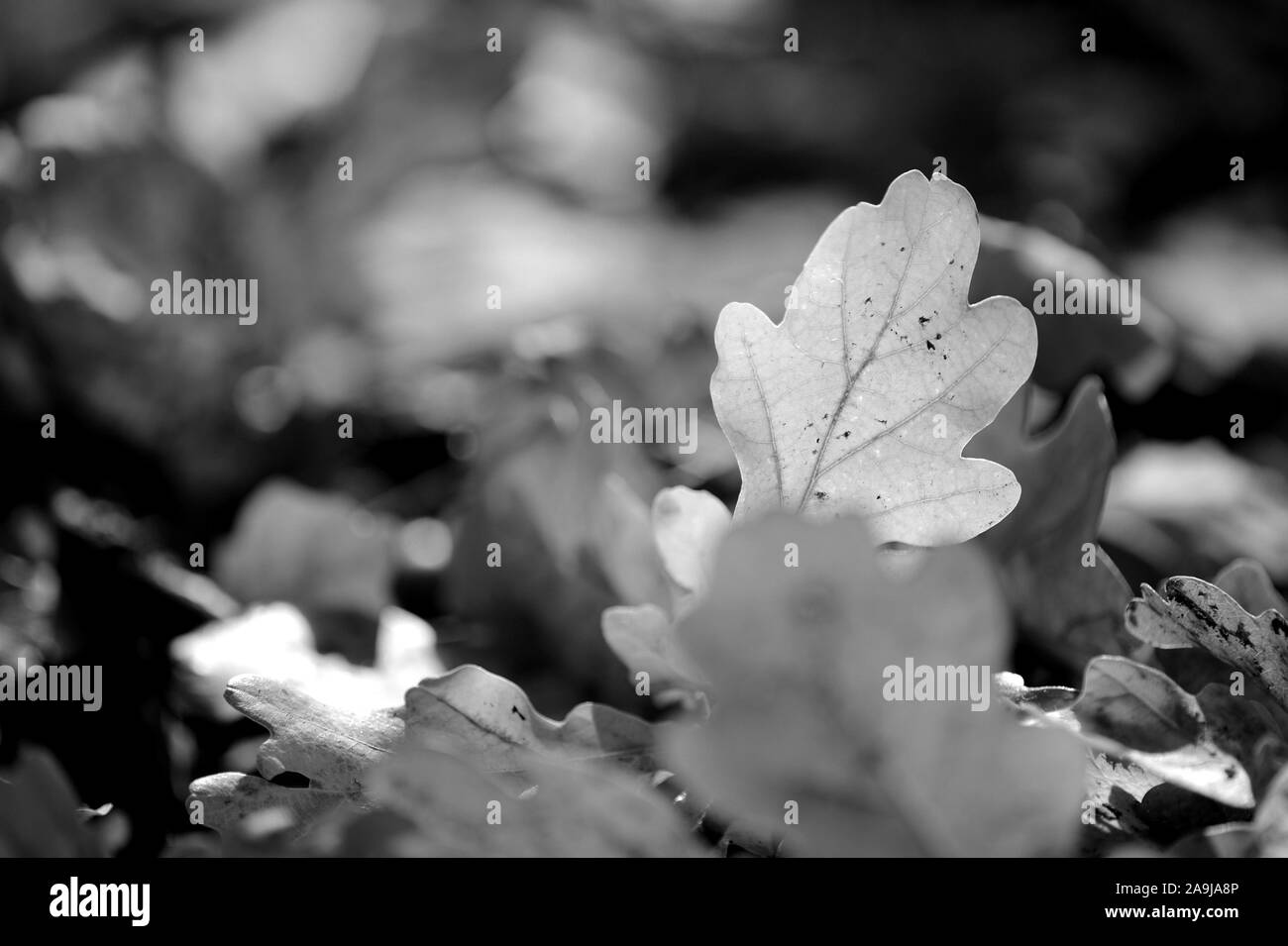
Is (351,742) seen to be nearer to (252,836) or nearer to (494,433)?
(252,836)

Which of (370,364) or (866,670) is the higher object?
(370,364)

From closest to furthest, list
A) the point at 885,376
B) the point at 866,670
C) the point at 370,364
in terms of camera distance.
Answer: the point at 866,670 < the point at 885,376 < the point at 370,364

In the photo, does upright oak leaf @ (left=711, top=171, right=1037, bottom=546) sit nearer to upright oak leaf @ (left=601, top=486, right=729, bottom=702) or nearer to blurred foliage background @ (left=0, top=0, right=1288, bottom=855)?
upright oak leaf @ (left=601, top=486, right=729, bottom=702)

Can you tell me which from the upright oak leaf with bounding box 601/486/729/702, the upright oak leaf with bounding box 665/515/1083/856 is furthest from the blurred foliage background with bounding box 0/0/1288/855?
the upright oak leaf with bounding box 665/515/1083/856

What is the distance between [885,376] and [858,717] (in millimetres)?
146

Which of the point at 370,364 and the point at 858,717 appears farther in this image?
the point at 370,364

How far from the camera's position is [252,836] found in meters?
0.28

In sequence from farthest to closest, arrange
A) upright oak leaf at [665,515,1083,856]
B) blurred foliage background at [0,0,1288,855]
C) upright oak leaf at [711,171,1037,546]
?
blurred foliage background at [0,0,1288,855] < upright oak leaf at [711,171,1037,546] < upright oak leaf at [665,515,1083,856]

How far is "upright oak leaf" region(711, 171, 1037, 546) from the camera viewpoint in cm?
36

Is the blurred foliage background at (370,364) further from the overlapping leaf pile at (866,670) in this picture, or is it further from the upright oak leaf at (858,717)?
the upright oak leaf at (858,717)

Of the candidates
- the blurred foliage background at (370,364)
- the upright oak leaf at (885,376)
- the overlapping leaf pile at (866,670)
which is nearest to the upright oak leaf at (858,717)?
the overlapping leaf pile at (866,670)

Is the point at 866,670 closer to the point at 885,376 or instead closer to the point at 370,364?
the point at 885,376

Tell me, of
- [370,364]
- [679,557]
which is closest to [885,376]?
[679,557]

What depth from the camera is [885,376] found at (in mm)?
372
